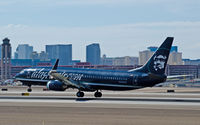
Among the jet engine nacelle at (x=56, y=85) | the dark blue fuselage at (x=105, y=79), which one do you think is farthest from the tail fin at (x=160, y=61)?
the jet engine nacelle at (x=56, y=85)

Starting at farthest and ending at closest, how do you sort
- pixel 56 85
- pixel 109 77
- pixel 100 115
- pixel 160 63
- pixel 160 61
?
pixel 109 77, pixel 56 85, pixel 160 61, pixel 160 63, pixel 100 115

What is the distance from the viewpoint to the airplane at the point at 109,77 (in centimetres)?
6631

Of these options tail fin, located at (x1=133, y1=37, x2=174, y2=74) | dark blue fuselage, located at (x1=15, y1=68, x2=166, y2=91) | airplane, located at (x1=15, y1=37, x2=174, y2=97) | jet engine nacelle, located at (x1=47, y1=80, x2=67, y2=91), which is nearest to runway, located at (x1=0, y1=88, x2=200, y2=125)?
tail fin, located at (x1=133, y1=37, x2=174, y2=74)

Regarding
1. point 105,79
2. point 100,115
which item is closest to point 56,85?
point 105,79

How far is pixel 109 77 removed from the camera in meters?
69.6

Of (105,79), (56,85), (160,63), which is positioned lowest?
(56,85)

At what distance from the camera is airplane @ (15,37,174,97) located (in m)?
66.3

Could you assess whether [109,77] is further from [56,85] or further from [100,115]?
[100,115]

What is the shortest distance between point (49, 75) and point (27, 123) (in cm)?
3841

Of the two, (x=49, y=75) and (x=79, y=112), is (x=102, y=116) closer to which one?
(x=79, y=112)

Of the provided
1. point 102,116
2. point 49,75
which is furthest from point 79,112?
point 49,75

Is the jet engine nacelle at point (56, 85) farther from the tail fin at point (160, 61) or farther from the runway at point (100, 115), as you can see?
the runway at point (100, 115)

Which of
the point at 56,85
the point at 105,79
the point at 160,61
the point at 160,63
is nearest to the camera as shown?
the point at 160,63

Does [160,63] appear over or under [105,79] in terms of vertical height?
over
